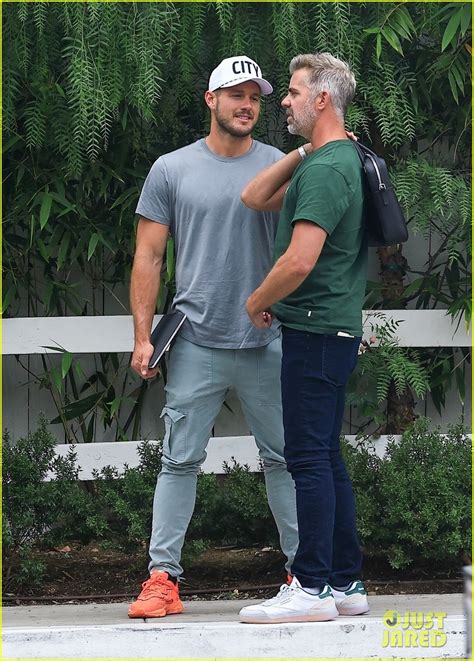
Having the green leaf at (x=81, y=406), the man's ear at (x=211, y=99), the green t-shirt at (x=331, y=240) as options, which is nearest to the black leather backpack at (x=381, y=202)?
the green t-shirt at (x=331, y=240)

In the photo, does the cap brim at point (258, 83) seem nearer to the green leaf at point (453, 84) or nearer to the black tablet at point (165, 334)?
the black tablet at point (165, 334)

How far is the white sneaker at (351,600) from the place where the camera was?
3637 mm

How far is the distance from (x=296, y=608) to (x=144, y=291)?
118 cm

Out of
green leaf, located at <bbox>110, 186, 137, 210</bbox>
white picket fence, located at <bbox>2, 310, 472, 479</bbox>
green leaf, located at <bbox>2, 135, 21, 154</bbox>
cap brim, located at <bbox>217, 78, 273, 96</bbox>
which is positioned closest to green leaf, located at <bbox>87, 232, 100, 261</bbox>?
green leaf, located at <bbox>110, 186, 137, 210</bbox>

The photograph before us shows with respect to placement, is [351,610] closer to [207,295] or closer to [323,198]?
[207,295]

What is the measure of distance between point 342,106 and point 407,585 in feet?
6.25

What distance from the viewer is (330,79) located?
11.1ft

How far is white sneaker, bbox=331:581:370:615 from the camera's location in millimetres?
3637

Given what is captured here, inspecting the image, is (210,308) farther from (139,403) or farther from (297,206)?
(139,403)

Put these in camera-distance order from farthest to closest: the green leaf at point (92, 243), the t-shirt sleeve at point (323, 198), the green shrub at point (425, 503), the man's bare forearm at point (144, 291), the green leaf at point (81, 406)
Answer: the green leaf at point (81, 406)
the green leaf at point (92, 243)
the green shrub at point (425, 503)
the man's bare forearm at point (144, 291)
the t-shirt sleeve at point (323, 198)

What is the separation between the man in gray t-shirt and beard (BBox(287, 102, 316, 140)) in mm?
288

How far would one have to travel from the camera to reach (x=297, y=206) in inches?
130

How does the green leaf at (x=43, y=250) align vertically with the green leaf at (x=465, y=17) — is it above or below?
below

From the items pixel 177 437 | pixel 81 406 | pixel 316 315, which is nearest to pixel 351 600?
pixel 177 437
